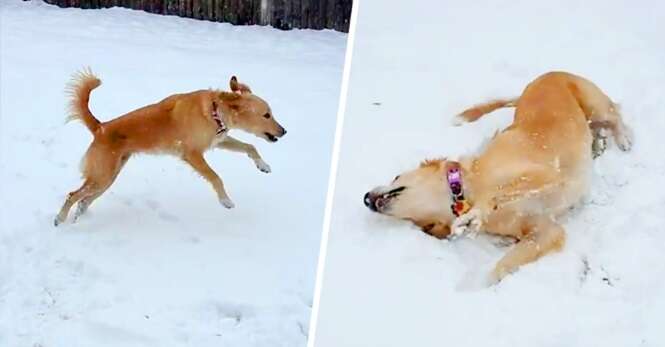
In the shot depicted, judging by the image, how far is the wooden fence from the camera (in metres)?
2.88

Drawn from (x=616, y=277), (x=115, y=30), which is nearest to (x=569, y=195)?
(x=616, y=277)

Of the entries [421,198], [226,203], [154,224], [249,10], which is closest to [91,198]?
[154,224]

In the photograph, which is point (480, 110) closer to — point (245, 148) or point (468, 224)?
point (468, 224)

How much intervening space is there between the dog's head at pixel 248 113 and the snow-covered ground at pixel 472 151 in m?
0.84

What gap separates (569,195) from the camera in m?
0.90

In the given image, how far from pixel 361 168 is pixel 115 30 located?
7.42ft

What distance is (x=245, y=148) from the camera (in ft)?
6.09

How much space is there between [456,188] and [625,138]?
176 millimetres

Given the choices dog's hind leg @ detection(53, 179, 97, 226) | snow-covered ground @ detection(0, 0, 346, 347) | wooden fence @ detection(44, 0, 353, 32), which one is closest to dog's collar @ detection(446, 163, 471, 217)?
snow-covered ground @ detection(0, 0, 346, 347)

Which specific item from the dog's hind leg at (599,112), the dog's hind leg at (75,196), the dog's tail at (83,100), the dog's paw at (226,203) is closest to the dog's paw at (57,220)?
the dog's hind leg at (75,196)

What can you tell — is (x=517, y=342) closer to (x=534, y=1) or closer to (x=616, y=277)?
(x=616, y=277)

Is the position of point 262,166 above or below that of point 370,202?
below

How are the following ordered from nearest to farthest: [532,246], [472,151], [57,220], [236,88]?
1. [532,246]
2. [472,151]
3. [57,220]
4. [236,88]

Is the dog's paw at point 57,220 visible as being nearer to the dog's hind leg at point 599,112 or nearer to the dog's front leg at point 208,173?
the dog's front leg at point 208,173
